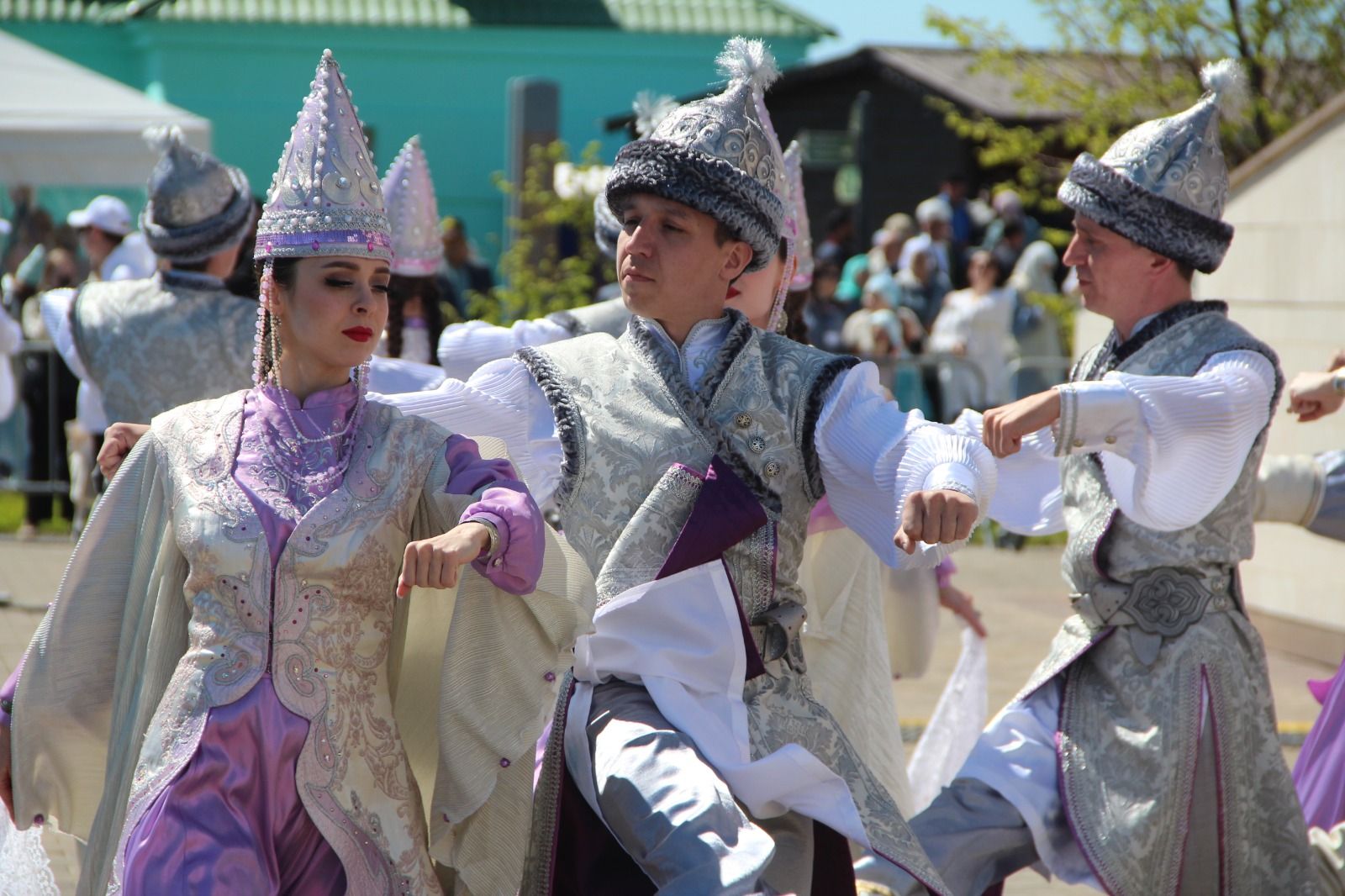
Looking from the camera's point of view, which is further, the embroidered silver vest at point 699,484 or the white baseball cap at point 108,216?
the white baseball cap at point 108,216

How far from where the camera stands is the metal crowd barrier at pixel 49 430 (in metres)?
12.1

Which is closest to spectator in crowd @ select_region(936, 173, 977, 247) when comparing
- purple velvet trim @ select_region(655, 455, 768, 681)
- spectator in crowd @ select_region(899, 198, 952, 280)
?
spectator in crowd @ select_region(899, 198, 952, 280)

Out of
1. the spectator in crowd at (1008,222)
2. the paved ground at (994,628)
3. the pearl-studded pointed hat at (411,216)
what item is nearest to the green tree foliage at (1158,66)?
the spectator in crowd at (1008,222)

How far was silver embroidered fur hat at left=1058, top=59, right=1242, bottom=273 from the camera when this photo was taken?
4.46 metres

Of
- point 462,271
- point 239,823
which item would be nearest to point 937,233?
point 462,271

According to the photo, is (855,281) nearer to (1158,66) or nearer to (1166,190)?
(1158,66)

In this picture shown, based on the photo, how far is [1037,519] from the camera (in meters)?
4.74

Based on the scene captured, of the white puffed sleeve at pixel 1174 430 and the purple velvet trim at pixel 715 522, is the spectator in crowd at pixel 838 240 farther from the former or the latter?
the purple velvet trim at pixel 715 522

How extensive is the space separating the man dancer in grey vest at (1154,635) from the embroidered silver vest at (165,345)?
2372 mm

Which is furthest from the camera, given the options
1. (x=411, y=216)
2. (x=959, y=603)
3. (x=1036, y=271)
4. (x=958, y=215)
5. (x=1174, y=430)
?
(x=958, y=215)

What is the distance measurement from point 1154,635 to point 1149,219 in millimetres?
932

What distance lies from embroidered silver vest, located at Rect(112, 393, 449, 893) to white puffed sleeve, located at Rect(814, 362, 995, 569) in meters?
0.73

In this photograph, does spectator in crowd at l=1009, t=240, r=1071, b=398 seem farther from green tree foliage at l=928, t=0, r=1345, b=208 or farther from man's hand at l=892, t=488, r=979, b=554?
man's hand at l=892, t=488, r=979, b=554

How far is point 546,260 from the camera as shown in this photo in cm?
1437
